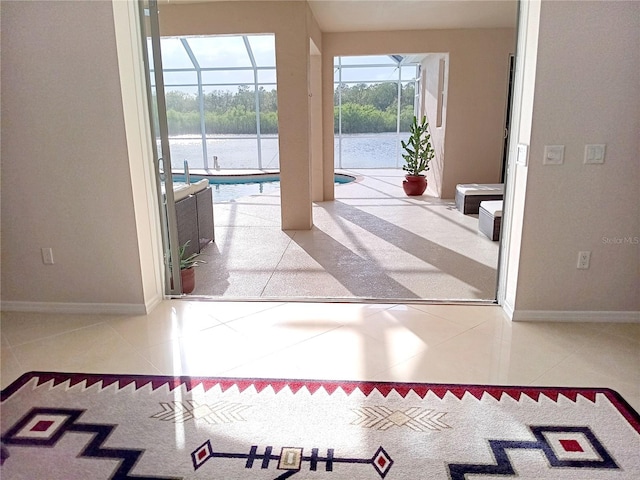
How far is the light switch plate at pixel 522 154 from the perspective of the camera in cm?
279

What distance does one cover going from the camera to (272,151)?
12031mm

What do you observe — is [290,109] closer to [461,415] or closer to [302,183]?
[302,183]

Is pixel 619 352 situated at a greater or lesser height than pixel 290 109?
lesser

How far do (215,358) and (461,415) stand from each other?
52.5 inches

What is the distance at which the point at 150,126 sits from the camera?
3.17 metres

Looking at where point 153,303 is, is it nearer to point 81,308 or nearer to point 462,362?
point 81,308

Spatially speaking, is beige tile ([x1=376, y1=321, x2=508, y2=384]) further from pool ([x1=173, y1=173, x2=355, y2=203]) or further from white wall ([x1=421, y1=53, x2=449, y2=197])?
pool ([x1=173, y1=173, x2=355, y2=203])

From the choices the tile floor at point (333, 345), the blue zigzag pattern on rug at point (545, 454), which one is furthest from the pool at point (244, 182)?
the blue zigzag pattern on rug at point (545, 454)

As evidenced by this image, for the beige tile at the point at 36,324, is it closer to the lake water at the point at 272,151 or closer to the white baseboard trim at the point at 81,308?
the white baseboard trim at the point at 81,308

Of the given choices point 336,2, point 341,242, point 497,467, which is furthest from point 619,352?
point 336,2

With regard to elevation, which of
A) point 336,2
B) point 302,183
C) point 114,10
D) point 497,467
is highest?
point 336,2

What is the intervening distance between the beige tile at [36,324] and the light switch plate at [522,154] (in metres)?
2.89

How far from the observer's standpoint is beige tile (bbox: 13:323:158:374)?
254 centimetres

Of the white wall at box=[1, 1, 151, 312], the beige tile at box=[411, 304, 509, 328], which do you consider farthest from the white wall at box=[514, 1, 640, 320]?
the white wall at box=[1, 1, 151, 312]
